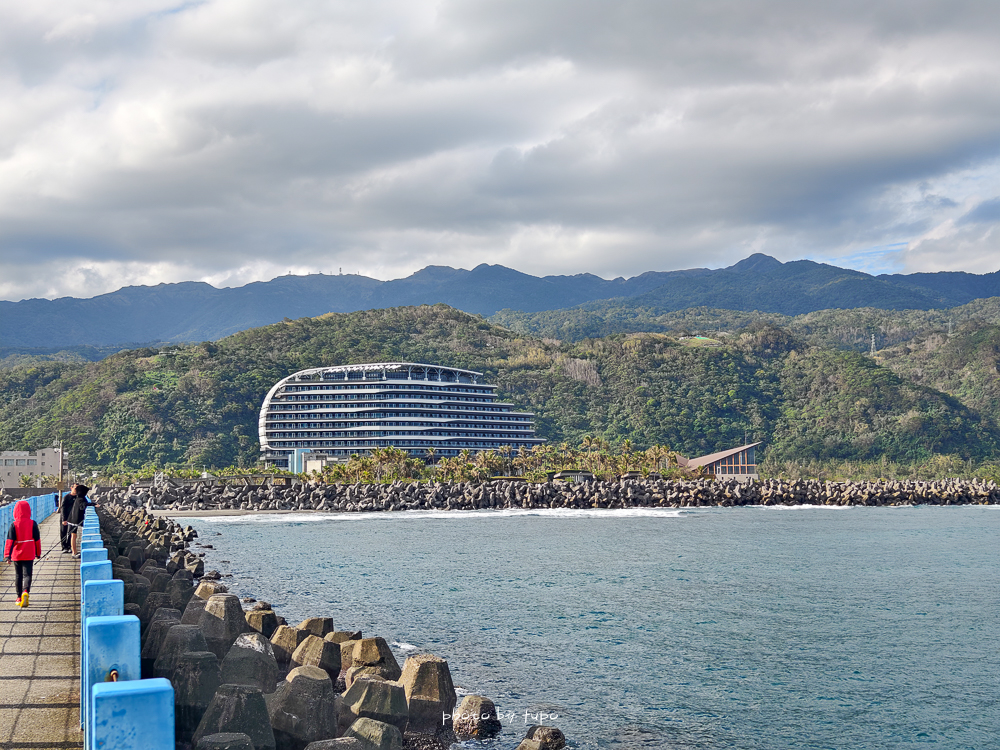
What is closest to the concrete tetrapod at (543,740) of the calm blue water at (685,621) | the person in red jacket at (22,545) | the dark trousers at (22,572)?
the calm blue water at (685,621)

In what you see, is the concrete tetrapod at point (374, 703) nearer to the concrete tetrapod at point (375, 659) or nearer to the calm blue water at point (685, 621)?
the concrete tetrapod at point (375, 659)

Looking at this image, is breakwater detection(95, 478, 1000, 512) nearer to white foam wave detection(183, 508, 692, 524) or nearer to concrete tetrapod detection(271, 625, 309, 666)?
white foam wave detection(183, 508, 692, 524)

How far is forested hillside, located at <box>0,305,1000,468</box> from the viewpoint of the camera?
145m

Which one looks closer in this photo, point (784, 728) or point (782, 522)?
point (784, 728)

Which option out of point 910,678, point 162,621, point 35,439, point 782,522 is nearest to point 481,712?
point 162,621

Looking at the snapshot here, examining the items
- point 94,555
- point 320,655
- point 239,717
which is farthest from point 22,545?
point 239,717

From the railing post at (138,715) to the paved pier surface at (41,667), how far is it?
13.6 ft

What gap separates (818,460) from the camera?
156m

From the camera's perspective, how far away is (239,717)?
360 inches

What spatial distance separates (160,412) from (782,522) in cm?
11373

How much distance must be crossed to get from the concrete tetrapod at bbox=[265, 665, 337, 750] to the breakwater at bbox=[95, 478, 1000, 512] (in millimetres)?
72104

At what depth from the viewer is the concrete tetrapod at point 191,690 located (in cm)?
1012

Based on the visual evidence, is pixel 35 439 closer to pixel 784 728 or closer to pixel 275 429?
pixel 275 429

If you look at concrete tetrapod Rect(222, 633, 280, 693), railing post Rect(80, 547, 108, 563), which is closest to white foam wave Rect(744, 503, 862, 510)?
concrete tetrapod Rect(222, 633, 280, 693)
